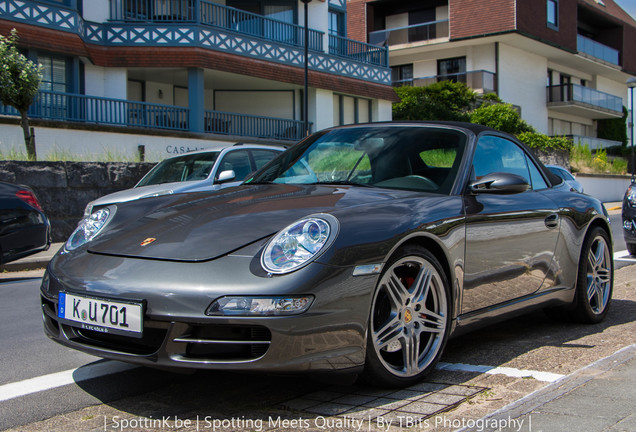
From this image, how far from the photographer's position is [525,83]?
129 feet

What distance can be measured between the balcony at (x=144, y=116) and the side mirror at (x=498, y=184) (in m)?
16.3

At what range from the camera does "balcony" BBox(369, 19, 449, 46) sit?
37.9 m

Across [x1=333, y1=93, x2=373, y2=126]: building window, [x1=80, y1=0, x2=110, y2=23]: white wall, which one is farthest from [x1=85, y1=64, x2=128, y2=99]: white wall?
[x1=333, y1=93, x2=373, y2=126]: building window

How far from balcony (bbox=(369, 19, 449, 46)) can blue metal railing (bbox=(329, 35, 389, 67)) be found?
6.97 meters

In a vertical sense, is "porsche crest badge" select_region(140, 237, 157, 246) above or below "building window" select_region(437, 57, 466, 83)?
below

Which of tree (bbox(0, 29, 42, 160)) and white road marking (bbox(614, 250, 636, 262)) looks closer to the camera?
white road marking (bbox(614, 250, 636, 262))

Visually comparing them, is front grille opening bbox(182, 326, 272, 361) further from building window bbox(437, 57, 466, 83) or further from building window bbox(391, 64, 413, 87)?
building window bbox(391, 64, 413, 87)

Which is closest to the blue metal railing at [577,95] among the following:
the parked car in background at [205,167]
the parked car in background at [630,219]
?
Answer: the parked car in background at [630,219]

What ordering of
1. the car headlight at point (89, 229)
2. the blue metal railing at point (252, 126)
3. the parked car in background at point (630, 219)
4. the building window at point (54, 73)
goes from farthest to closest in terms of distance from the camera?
the blue metal railing at point (252, 126) < the building window at point (54, 73) < the parked car in background at point (630, 219) < the car headlight at point (89, 229)

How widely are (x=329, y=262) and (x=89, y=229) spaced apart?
1.64 meters

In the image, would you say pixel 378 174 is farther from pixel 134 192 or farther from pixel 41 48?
pixel 41 48

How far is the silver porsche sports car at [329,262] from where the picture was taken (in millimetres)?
3045

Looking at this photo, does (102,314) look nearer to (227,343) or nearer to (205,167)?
(227,343)

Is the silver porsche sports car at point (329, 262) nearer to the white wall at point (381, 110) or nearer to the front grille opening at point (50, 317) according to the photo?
the front grille opening at point (50, 317)
